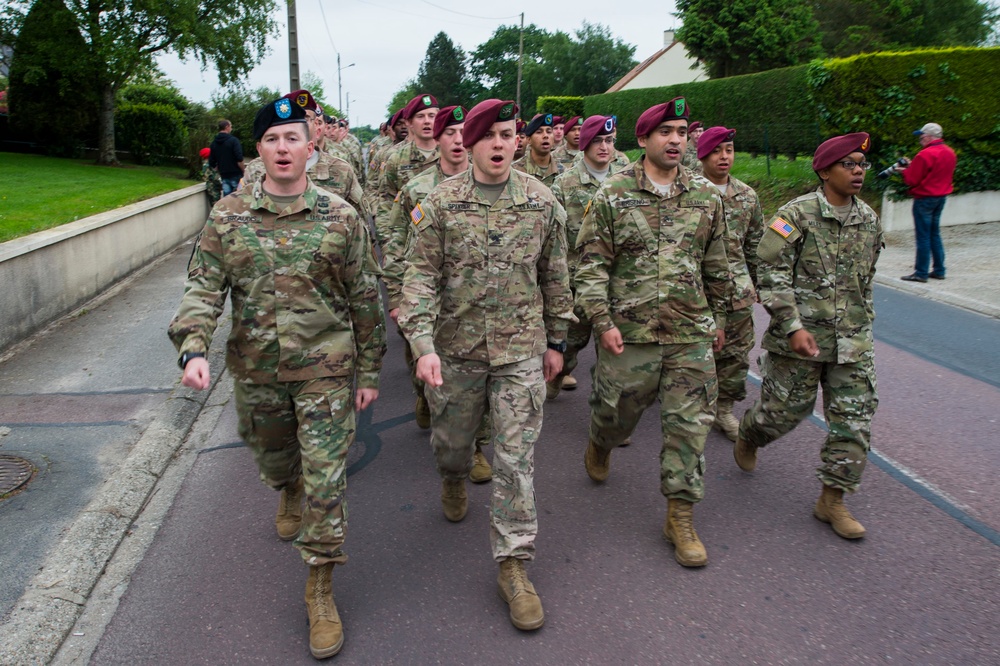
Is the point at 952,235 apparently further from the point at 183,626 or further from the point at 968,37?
the point at 968,37

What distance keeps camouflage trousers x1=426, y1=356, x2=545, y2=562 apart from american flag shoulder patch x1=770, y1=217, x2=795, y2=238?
4.97 feet

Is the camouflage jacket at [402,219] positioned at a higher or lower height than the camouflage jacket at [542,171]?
lower

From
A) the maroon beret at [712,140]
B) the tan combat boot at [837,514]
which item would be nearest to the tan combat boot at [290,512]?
the tan combat boot at [837,514]

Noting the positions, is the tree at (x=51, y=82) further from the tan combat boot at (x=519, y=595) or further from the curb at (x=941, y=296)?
the tan combat boot at (x=519, y=595)

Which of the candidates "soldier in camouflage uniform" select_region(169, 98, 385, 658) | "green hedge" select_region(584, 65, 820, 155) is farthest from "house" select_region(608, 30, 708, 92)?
"soldier in camouflage uniform" select_region(169, 98, 385, 658)

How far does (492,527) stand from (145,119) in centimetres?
2750

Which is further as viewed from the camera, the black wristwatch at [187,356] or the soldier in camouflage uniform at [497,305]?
the soldier in camouflage uniform at [497,305]

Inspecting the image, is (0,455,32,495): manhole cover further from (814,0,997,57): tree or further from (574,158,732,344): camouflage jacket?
(814,0,997,57): tree

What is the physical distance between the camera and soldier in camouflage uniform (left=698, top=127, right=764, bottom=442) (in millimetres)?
5496

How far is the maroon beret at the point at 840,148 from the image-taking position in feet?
13.7

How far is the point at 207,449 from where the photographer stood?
5.62 metres

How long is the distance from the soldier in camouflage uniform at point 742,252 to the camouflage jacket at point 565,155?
306 cm

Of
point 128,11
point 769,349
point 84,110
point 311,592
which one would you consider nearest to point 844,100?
point 769,349

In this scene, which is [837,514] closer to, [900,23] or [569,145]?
[569,145]
